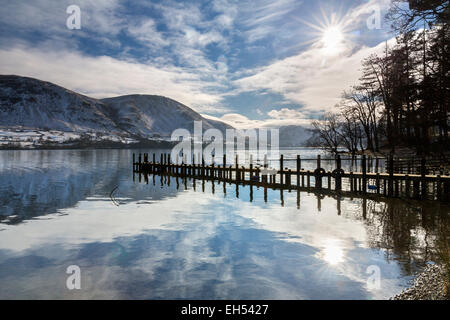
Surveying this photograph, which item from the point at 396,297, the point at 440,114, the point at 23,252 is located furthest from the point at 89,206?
the point at 440,114

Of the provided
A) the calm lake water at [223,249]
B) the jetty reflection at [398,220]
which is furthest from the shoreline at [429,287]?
the jetty reflection at [398,220]

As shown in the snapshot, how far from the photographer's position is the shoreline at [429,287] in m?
6.82

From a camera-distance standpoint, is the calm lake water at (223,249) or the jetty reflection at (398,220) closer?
the calm lake water at (223,249)

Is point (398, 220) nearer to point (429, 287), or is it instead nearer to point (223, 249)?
point (429, 287)

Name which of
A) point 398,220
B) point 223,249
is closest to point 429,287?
point 223,249

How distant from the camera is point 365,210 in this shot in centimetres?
1653

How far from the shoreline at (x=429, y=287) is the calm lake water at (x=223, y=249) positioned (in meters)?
0.32

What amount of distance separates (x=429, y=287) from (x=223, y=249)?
6.52 meters

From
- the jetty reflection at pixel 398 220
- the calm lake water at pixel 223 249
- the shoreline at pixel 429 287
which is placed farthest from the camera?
the jetty reflection at pixel 398 220

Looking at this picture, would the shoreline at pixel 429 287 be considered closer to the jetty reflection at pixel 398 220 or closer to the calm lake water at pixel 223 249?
the calm lake water at pixel 223 249

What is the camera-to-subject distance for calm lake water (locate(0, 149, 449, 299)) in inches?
314

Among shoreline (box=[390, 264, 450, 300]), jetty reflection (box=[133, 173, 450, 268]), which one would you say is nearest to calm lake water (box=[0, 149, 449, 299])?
jetty reflection (box=[133, 173, 450, 268])
